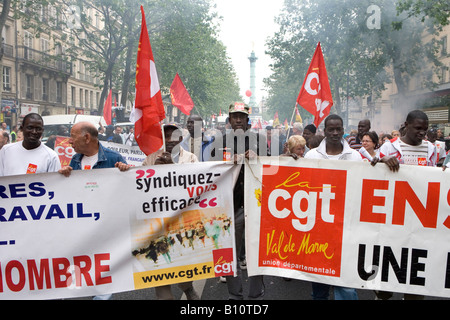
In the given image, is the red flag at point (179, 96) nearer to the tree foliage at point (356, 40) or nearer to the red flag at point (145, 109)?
the red flag at point (145, 109)

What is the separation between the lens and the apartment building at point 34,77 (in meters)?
30.5

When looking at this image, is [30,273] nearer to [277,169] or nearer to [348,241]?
[277,169]

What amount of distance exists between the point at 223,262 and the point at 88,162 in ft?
4.87

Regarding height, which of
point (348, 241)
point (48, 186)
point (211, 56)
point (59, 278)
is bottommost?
point (59, 278)

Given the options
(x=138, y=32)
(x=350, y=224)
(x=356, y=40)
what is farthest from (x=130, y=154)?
(x=356, y=40)

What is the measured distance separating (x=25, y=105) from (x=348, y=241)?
120 feet

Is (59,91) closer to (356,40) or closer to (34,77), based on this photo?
(34,77)

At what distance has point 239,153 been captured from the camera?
446 cm

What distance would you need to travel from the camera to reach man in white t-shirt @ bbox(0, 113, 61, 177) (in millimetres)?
3938

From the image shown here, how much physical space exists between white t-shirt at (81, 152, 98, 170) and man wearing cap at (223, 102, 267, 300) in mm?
1212

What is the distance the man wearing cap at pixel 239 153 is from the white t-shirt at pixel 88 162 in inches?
47.7

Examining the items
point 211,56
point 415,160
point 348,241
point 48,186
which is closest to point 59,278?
point 48,186

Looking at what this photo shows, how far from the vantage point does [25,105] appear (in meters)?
35.2

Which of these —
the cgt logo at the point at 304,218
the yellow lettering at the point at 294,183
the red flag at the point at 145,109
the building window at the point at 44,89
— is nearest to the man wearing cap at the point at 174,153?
the red flag at the point at 145,109
